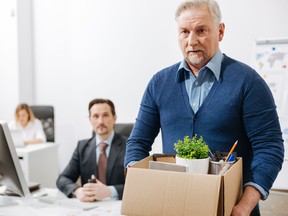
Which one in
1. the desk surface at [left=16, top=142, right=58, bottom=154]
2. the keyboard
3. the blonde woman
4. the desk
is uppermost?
the blonde woman

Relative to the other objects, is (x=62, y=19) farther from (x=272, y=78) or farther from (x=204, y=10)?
(x=204, y=10)

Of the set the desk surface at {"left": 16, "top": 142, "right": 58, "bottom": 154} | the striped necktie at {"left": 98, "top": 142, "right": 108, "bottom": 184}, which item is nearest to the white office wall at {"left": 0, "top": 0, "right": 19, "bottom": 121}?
the desk surface at {"left": 16, "top": 142, "right": 58, "bottom": 154}

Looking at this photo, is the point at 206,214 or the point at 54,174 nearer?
the point at 206,214

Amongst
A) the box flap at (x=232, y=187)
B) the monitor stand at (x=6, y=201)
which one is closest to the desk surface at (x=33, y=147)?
the monitor stand at (x=6, y=201)

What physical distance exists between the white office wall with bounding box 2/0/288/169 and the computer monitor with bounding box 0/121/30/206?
7.76 feet

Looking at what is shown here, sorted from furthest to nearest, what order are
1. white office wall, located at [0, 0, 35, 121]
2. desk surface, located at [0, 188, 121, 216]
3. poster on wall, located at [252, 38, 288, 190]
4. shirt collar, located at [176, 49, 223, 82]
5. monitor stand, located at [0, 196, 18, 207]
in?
white office wall, located at [0, 0, 35, 121]
poster on wall, located at [252, 38, 288, 190]
monitor stand, located at [0, 196, 18, 207]
desk surface, located at [0, 188, 121, 216]
shirt collar, located at [176, 49, 223, 82]

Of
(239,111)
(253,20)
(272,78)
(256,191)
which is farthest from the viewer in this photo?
(253,20)

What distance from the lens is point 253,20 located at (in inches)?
133

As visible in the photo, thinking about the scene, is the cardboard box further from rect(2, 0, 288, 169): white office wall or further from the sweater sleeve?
rect(2, 0, 288, 169): white office wall

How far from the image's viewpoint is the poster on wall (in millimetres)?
2758

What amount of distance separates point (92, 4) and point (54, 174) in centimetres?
192

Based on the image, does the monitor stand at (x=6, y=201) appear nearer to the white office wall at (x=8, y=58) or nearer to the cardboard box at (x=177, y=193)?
the cardboard box at (x=177, y=193)

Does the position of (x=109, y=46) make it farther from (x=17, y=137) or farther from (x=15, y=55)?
(x=17, y=137)

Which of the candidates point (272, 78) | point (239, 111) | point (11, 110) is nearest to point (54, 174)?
point (11, 110)
